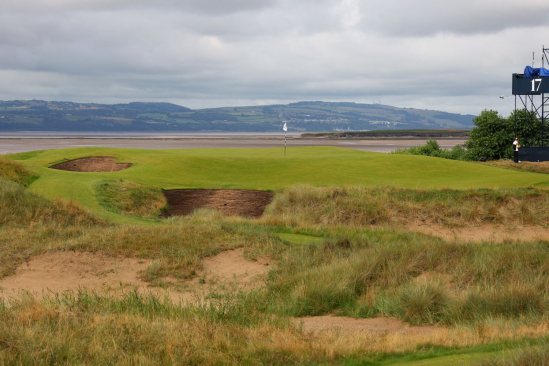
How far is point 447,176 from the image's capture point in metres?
30.9

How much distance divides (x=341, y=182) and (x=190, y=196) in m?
8.49

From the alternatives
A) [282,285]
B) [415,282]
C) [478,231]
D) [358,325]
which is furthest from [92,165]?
Answer: [358,325]

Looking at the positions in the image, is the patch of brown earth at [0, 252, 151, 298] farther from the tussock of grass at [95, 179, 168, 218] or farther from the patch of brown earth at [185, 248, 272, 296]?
the tussock of grass at [95, 179, 168, 218]

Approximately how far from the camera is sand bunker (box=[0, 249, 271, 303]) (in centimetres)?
1312

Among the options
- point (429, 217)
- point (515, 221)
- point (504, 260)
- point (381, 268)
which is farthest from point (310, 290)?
point (515, 221)

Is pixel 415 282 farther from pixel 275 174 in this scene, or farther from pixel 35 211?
pixel 275 174

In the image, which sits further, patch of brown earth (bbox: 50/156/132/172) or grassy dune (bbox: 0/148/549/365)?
patch of brown earth (bbox: 50/156/132/172)

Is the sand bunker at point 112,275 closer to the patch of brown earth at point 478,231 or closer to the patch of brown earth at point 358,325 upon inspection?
the patch of brown earth at point 358,325

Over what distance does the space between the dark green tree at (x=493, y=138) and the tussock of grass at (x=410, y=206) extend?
35717 millimetres

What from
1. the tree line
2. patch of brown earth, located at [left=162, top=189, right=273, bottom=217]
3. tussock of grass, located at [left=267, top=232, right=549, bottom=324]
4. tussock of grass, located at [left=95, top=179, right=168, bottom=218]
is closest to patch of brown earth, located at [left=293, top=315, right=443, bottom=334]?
tussock of grass, located at [left=267, top=232, right=549, bottom=324]

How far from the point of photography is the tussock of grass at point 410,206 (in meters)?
22.5

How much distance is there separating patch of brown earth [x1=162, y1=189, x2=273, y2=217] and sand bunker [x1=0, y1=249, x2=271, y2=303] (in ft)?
27.9

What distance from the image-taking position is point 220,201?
25344 millimetres

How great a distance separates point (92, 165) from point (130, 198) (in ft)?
52.9
